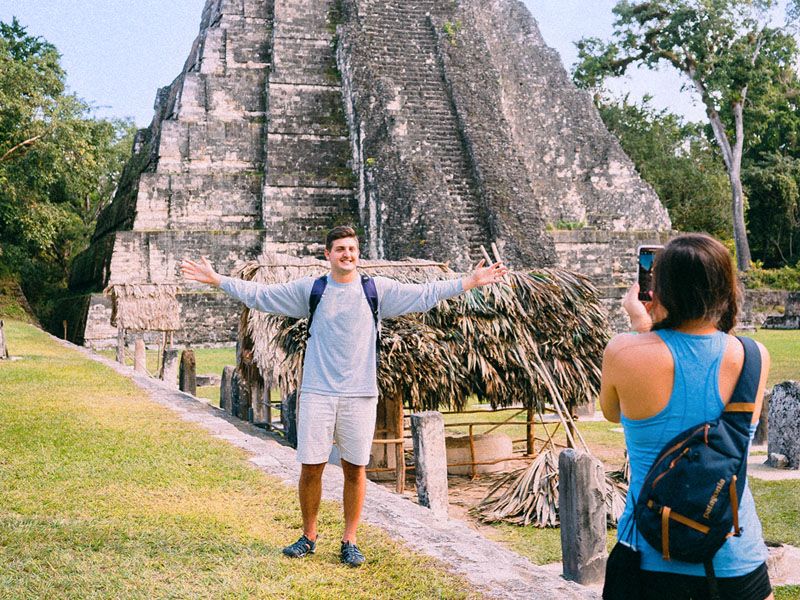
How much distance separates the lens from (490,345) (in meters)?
8.03

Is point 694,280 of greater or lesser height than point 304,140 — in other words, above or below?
below

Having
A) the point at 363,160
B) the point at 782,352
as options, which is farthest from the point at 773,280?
the point at 363,160

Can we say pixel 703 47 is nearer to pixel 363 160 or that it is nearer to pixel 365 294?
pixel 363 160

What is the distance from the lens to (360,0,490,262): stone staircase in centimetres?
1856

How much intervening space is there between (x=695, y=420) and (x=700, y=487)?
0.16 m

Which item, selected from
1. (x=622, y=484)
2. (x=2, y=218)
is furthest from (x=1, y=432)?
(x=2, y=218)

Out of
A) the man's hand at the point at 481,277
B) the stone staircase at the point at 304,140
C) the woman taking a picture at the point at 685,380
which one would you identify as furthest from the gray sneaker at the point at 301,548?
the stone staircase at the point at 304,140

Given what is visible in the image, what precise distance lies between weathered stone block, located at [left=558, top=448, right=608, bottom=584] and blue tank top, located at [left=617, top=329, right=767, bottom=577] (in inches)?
73.7

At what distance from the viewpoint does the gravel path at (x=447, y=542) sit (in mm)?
3490

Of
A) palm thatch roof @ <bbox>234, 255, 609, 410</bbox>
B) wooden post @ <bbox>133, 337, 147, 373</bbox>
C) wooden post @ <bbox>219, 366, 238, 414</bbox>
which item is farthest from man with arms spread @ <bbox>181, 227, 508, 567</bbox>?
wooden post @ <bbox>133, 337, 147, 373</bbox>

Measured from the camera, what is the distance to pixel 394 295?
410 cm

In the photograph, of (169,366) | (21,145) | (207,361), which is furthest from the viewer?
(21,145)

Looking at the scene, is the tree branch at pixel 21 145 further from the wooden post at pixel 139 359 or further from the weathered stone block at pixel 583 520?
the weathered stone block at pixel 583 520

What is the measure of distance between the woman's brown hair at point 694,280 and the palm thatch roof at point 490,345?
548 cm
